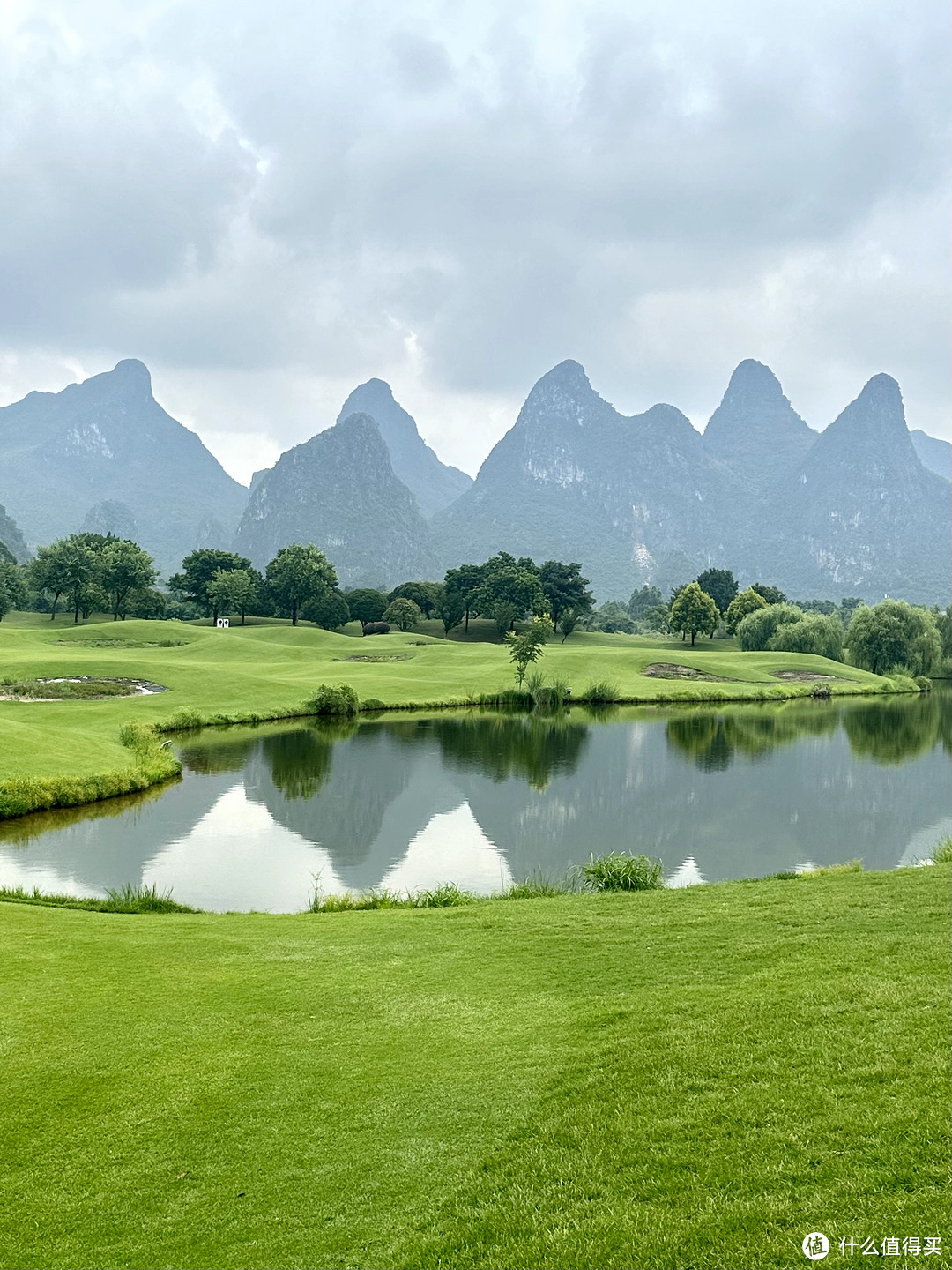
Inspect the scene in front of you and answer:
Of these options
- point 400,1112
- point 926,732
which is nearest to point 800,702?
point 926,732

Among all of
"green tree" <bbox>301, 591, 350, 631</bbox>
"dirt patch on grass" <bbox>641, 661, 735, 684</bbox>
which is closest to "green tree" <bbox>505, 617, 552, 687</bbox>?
"dirt patch on grass" <bbox>641, 661, 735, 684</bbox>

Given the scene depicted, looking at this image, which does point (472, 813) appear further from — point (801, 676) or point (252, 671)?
point (801, 676)

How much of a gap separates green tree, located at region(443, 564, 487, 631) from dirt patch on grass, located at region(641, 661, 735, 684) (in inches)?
1647

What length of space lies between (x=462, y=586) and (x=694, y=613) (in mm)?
32403

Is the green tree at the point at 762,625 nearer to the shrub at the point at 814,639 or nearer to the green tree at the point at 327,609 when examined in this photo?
the shrub at the point at 814,639

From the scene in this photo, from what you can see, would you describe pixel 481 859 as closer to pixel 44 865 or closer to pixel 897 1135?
pixel 44 865

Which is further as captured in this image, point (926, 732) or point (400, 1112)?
point (926, 732)

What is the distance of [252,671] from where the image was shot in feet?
205

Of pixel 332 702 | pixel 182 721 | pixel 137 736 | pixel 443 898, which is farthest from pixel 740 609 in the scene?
pixel 443 898

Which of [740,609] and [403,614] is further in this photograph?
[740,609]

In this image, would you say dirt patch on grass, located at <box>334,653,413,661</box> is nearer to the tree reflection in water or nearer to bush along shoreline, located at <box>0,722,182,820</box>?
the tree reflection in water

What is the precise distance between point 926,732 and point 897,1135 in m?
49.6

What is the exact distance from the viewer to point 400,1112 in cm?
700

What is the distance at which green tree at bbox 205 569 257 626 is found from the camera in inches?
4205
